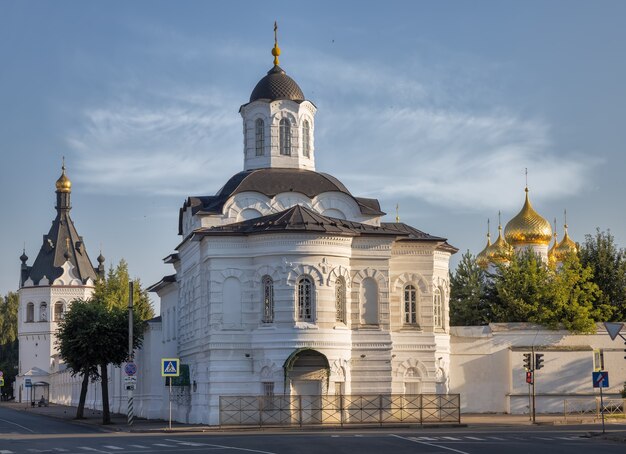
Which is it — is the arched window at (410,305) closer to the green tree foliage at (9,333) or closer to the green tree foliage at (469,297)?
the green tree foliage at (469,297)

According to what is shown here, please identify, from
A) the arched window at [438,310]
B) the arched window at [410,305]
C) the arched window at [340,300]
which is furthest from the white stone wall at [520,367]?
the arched window at [340,300]

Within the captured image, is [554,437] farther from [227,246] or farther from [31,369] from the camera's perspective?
[31,369]

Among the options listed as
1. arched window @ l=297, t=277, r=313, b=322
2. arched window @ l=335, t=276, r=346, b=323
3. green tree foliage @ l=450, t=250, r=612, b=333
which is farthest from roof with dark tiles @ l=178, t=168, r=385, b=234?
green tree foliage @ l=450, t=250, r=612, b=333

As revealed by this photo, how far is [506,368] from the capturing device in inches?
2361

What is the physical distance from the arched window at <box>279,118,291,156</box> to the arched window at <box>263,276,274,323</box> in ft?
31.2

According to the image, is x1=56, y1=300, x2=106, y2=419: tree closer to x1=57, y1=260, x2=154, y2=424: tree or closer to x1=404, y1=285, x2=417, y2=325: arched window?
x1=57, y1=260, x2=154, y2=424: tree

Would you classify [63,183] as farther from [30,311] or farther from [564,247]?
[564,247]

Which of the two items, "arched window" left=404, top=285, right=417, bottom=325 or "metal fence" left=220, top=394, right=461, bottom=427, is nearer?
"metal fence" left=220, top=394, right=461, bottom=427

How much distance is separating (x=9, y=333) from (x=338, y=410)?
114m

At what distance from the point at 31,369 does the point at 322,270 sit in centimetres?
8854

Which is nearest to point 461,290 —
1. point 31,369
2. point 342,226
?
point 342,226

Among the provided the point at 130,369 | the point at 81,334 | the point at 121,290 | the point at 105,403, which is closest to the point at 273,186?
the point at 130,369

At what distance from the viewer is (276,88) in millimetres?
57156

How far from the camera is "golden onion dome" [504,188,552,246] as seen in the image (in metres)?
84.9
